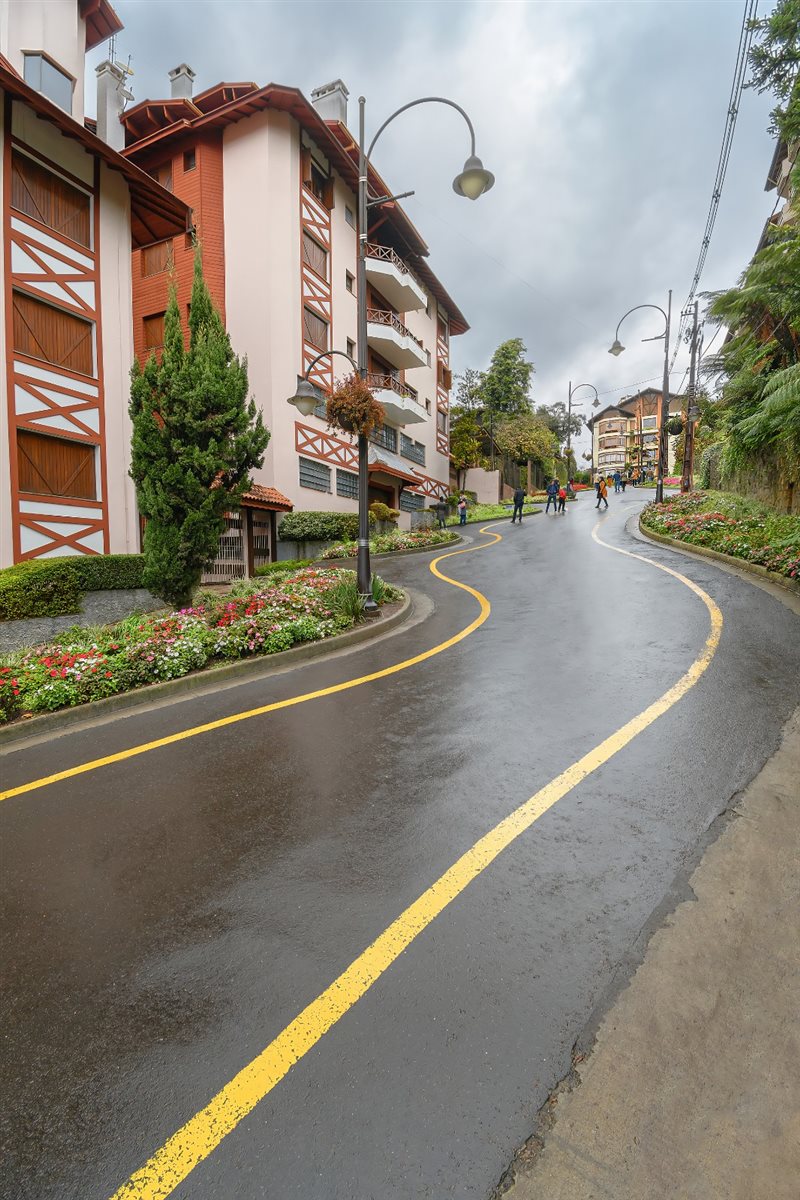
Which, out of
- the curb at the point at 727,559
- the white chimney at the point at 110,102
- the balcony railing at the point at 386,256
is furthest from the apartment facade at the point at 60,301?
the curb at the point at 727,559

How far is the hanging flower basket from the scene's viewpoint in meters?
10.4

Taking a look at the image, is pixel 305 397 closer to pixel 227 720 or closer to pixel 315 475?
pixel 227 720

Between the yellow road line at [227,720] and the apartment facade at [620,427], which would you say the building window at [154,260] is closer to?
the yellow road line at [227,720]

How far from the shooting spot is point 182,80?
23.0 m

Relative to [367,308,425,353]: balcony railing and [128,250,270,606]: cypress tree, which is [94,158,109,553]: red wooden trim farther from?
[367,308,425,353]: balcony railing

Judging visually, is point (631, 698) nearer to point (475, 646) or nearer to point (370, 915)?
point (475, 646)

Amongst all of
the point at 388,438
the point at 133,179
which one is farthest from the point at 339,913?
the point at 388,438

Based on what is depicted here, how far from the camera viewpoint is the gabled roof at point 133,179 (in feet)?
40.1

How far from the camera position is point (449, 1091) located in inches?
73.9

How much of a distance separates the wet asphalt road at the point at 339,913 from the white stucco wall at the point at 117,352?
10.00 metres

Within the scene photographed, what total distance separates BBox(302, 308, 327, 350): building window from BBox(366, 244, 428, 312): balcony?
568 centimetres

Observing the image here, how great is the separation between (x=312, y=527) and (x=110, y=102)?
55.9ft

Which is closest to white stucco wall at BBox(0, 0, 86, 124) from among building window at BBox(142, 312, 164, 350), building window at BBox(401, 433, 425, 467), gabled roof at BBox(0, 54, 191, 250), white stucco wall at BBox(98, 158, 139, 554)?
gabled roof at BBox(0, 54, 191, 250)

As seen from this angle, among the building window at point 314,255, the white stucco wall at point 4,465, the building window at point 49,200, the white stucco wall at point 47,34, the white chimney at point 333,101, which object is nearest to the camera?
the white stucco wall at point 4,465
